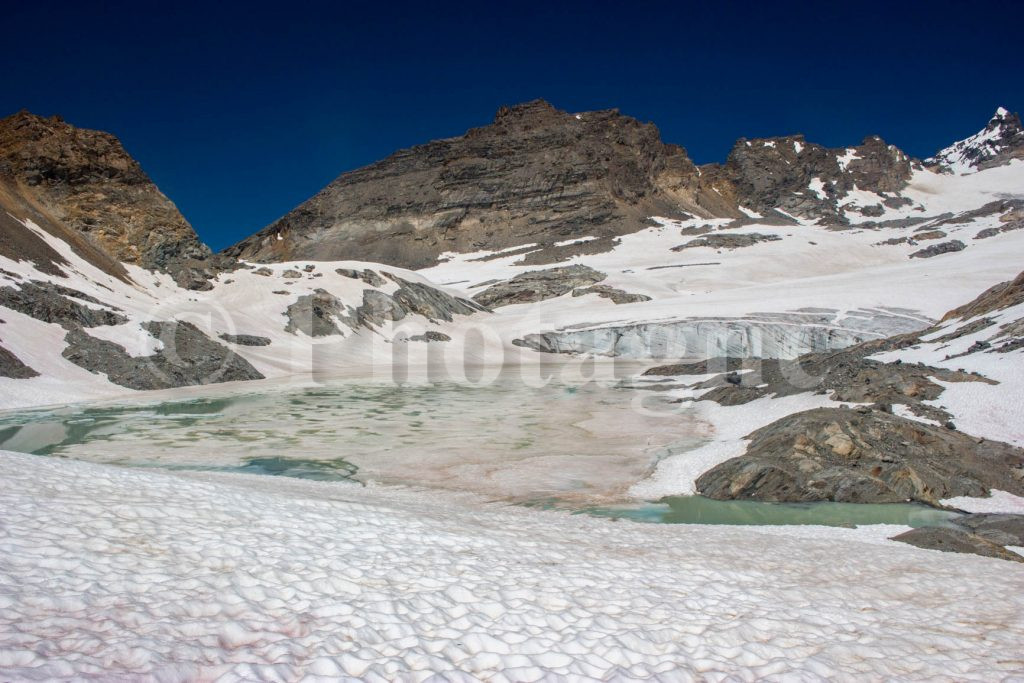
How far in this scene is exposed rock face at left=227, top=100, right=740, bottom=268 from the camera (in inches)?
5886

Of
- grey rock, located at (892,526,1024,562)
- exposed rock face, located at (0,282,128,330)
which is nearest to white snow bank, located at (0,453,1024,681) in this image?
grey rock, located at (892,526,1024,562)

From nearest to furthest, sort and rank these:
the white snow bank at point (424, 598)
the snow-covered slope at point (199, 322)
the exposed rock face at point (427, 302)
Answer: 1. the white snow bank at point (424, 598)
2. the snow-covered slope at point (199, 322)
3. the exposed rock face at point (427, 302)

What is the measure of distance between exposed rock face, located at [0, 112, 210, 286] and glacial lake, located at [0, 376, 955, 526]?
28413mm

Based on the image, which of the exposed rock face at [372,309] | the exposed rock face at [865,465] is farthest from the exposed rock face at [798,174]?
the exposed rock face at [865,465]

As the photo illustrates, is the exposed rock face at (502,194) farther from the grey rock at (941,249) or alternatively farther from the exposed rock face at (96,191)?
the exposed rock face at (96,191)

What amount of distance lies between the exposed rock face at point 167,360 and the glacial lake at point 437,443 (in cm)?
333

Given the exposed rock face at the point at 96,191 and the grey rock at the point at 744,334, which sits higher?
the exposed rock face at the point at 96,191

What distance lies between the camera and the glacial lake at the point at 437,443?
41.5 ft

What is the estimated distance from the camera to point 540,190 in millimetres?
156000

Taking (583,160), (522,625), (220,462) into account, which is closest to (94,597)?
(522,625)

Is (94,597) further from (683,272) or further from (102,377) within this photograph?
(683,272)

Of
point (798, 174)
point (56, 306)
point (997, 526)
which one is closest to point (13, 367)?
point (56, 306)

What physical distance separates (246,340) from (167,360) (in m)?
8.83

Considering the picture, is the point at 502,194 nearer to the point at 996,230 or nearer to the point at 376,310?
the point at 996,230
